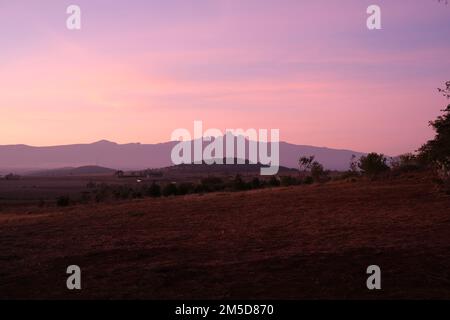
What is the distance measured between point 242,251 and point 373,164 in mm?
27076

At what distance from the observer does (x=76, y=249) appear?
13.0 m

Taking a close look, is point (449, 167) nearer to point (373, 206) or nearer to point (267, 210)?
point (373, 206)

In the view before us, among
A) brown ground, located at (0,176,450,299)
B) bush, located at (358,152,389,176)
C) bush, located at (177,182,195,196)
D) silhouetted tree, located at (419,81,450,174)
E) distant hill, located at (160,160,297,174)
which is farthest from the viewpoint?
distant hill, located at (160,160,297,174)

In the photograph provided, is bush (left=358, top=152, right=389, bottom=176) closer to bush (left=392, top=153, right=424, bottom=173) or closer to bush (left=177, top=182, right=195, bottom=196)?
bush (left=392, top=153, right=424, bottom=173)

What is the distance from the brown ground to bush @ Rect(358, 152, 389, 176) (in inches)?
634

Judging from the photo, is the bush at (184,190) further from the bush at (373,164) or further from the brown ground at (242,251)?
the brown ground at (242,251)

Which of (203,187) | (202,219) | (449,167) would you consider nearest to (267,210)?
(202,219)

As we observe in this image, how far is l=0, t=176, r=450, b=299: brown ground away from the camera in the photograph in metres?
8.94

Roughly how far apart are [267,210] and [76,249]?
27.9ft

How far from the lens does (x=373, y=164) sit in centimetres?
3684

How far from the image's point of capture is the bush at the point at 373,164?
1433 inches

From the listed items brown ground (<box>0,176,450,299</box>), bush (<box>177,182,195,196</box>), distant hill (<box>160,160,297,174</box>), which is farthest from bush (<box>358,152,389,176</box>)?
distant hill (<box>160,160,297,174</box>)

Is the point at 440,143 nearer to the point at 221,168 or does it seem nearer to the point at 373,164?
the point at 373,164

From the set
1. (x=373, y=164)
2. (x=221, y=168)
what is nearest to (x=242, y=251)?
(x=373, y=164)
